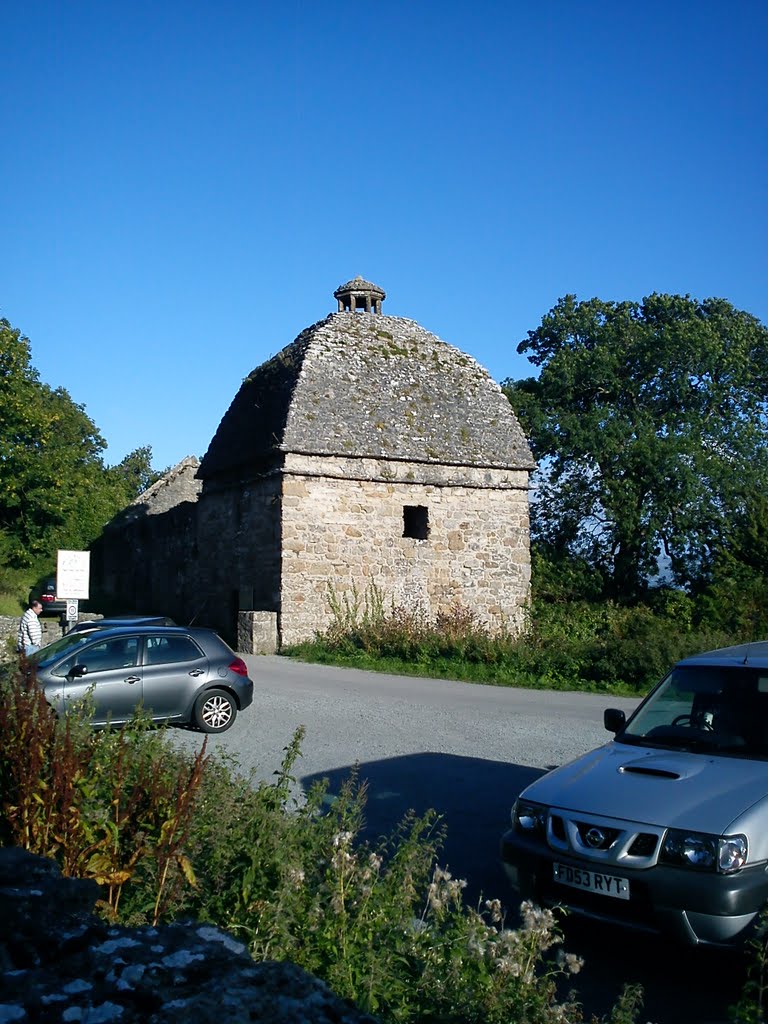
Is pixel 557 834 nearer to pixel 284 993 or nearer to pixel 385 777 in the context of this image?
pixel 284 993

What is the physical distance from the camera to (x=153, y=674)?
1188cm

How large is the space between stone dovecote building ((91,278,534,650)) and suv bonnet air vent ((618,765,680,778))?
655 inches

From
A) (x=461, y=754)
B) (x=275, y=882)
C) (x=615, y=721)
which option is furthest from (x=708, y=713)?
(x=461, y=754)

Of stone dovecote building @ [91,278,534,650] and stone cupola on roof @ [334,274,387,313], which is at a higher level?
stone cupola on roof @ [334,274,387,313]

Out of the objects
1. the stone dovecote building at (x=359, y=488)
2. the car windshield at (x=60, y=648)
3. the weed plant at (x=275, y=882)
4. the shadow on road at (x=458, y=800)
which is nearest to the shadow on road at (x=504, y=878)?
the shadow on road at (x=458, y=800)

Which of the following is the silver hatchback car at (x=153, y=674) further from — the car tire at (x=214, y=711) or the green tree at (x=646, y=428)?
the green tree at (x=646, y=428)

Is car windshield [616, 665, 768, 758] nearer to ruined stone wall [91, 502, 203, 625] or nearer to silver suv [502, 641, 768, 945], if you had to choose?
silver suv [502, 641, 768, 945]

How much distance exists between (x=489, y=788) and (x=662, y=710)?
3.04 metres

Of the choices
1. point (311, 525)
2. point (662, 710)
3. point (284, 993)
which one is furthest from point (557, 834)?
point (311, 525)

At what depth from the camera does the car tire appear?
12.1 meters

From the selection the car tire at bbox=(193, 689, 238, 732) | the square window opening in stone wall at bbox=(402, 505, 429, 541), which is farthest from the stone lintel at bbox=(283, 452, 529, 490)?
the car tire at bbox=(193, 689, 238, 732)

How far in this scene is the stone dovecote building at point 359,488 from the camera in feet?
73.5

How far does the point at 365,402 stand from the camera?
24.0 meters

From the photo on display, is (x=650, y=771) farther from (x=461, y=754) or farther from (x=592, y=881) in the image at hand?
(x=461, y=754)
